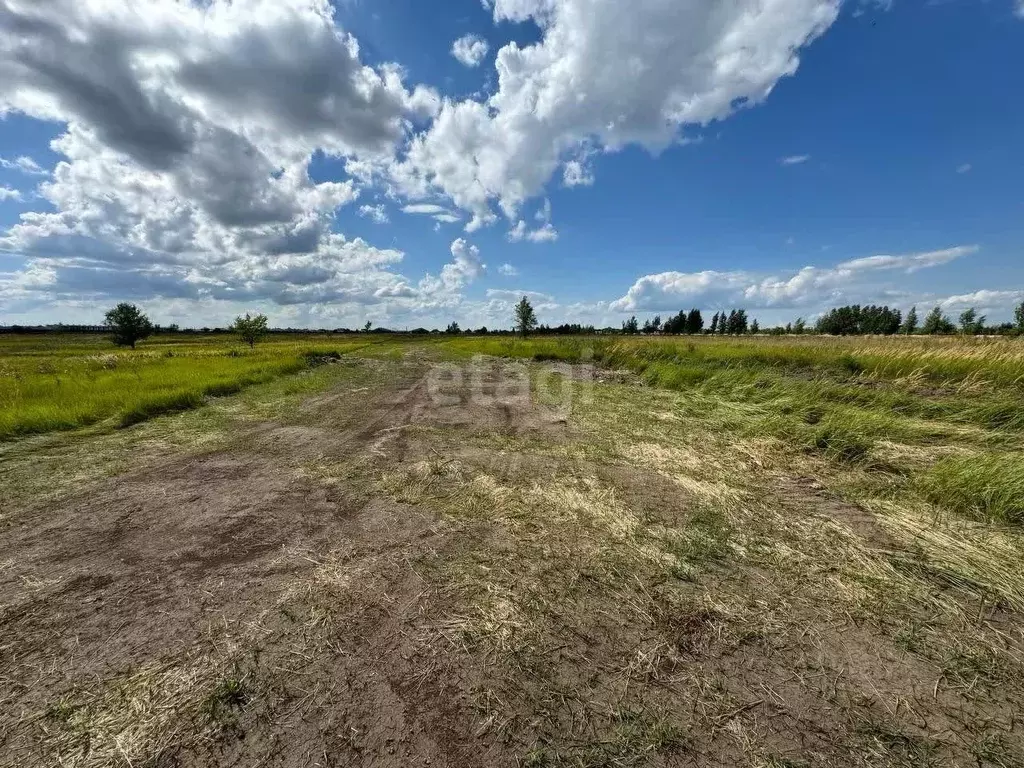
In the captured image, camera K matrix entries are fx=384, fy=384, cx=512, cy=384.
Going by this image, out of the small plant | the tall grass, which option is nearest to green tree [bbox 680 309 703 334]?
the tall grass

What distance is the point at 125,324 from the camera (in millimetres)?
58750

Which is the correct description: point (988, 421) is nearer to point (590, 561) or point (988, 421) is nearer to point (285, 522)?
point (590, 561)

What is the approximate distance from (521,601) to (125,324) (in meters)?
82.0

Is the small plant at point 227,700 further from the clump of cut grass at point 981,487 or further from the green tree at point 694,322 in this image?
the green tree at point 694,322

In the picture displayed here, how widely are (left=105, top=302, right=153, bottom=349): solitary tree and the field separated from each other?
72.8m

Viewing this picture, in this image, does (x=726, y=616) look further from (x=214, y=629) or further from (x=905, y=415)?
(x=905, y=415)

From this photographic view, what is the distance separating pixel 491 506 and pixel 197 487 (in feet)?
13.4

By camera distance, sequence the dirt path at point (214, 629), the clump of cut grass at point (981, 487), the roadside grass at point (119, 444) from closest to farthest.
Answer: the dirt path at point (214, 629)
the clump of cut grass at point (981, 487)
the roadside grass at point (119, 444)

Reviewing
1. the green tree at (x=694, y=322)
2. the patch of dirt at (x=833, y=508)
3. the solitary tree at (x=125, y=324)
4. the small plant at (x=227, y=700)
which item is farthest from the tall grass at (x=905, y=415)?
the green tree at (x=694, y=322)

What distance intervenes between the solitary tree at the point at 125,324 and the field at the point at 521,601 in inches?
2868

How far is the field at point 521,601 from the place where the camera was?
6.64 ft

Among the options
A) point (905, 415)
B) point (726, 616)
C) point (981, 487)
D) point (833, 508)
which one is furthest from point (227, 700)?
point (905, 415)

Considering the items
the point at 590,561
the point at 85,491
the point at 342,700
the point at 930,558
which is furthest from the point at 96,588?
the point at 930,558

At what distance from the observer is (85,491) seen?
16.7ft
